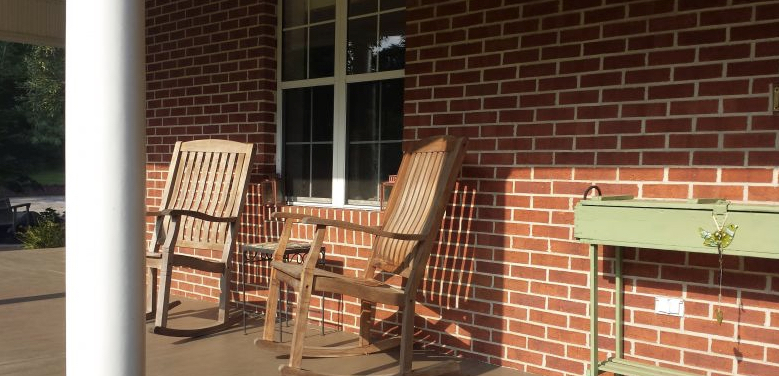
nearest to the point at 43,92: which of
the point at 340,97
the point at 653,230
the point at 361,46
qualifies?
the point at 340,97

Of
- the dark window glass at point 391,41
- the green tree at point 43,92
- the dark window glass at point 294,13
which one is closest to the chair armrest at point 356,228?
the dark window glass at point 391,41

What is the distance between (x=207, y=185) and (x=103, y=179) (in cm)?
275

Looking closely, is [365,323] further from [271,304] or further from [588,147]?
[588,147]

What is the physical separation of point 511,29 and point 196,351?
2.33 meters

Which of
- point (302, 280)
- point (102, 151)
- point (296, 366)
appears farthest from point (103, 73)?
point (296, 366)

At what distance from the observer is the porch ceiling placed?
285 inches

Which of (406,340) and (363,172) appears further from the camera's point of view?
(363,172)

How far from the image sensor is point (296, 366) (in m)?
3.30

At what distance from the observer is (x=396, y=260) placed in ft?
12.3

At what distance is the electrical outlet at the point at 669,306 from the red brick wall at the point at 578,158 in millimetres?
32

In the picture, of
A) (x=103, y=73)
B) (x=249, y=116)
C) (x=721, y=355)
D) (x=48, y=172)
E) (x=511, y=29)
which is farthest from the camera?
(x=48, y=172)

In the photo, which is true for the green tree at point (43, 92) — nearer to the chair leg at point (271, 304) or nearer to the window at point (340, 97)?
the window at point (340, 97)

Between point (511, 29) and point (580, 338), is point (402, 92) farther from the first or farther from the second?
point (580, 338)

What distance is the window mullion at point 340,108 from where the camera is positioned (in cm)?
469
